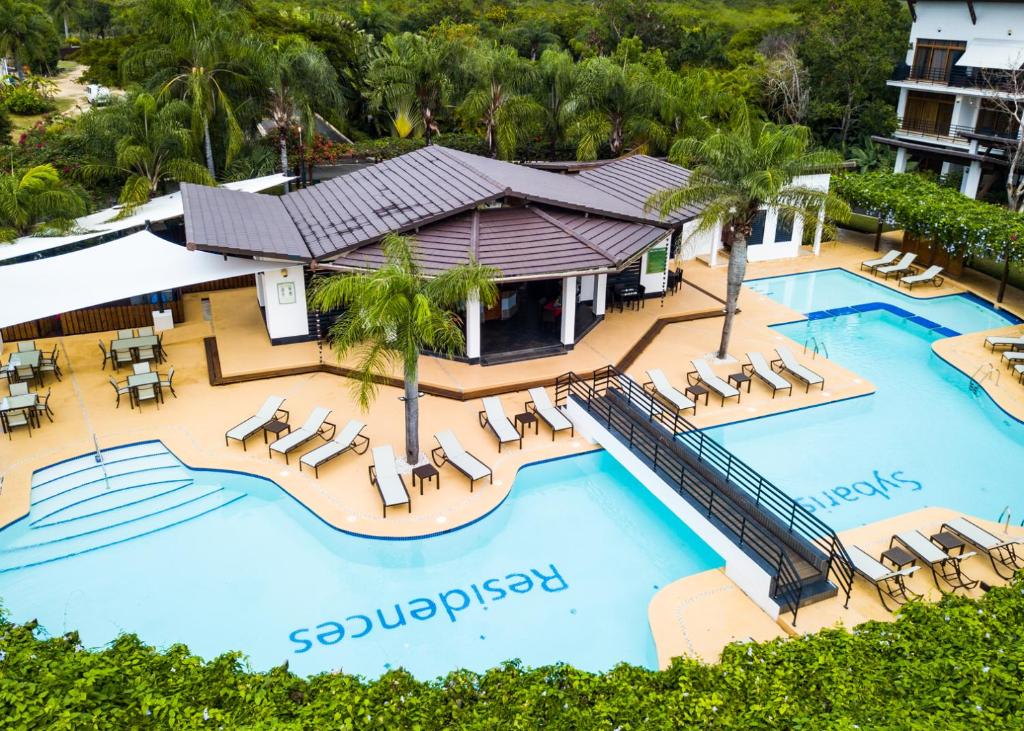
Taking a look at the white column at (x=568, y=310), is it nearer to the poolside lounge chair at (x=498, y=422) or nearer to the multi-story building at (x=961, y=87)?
the poolside lounge chair at (x=498, y=422)

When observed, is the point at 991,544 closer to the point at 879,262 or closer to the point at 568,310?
the point at 568,310

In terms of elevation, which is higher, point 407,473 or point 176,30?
point 176,30

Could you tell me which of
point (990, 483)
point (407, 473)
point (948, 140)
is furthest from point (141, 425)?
point (948, 140)

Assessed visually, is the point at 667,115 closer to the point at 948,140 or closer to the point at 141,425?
the point at 948,140

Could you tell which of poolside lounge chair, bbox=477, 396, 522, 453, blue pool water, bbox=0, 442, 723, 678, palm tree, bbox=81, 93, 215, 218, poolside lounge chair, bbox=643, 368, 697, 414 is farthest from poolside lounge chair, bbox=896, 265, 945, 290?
palm tree, bbox=81, 93, 215, 218

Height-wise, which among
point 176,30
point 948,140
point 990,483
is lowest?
point 990,483

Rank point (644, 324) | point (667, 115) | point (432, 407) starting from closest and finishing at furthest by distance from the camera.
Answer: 1. point (432, 407)
2. point (644, 324)
3. point (667, 115)
